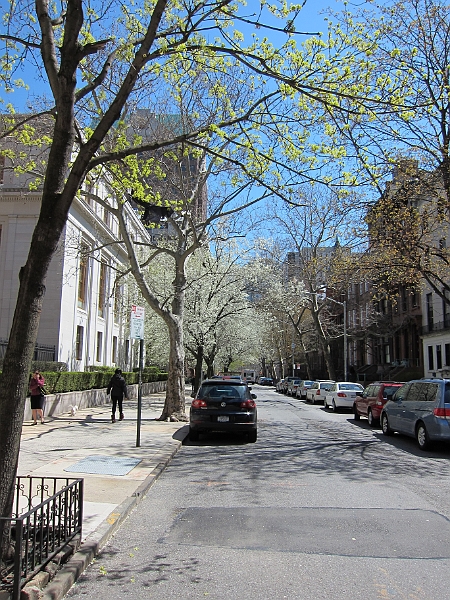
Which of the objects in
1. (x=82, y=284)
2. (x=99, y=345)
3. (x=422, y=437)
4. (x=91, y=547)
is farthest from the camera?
(x=99, y=345)

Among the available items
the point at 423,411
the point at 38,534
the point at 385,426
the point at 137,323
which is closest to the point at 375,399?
the point at 385,426

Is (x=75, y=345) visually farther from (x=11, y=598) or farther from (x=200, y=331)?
(x=11, y=598)

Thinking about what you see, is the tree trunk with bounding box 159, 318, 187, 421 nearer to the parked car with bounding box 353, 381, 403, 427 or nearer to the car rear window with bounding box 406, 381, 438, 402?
the parked car with bounding box 353, 381, 403, 427

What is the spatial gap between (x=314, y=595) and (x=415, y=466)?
6.58 metres

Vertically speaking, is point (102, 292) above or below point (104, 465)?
above

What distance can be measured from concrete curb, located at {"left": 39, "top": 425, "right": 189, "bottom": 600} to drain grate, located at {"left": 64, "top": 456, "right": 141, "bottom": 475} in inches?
27.0

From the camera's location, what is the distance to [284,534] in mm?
5680

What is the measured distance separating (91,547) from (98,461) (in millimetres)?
4989

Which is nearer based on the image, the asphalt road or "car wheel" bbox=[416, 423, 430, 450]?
the asphalt road

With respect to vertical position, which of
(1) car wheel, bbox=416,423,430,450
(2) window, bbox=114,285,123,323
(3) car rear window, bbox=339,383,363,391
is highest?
(2) window, bbox=114,285,123,323

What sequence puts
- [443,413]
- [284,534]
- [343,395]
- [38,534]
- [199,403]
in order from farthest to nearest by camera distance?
[343,395] < [199,403] < [443,413] < [284,534] < [38,534]

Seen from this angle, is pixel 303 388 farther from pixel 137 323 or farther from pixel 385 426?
pixel 137 323

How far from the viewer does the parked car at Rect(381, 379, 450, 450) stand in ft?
37.1

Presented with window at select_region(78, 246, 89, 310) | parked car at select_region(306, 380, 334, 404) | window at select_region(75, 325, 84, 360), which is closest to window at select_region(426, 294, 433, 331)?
parked car at select_region(306, 380, 334, 404)
